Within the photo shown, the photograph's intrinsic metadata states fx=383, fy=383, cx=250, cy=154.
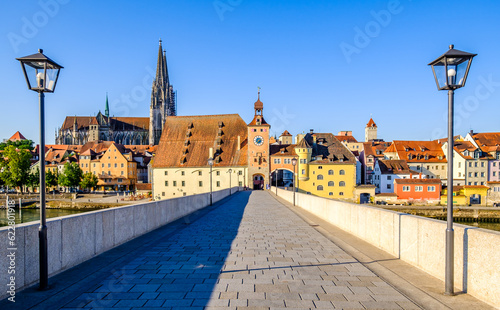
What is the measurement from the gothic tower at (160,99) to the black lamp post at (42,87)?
147 metres

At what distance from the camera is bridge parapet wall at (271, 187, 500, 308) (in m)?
5.24

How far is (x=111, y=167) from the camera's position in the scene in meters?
101

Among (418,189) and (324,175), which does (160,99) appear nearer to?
(324,175)

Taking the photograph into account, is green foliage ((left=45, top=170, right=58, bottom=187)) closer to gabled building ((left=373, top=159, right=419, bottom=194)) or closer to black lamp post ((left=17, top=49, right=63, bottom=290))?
gabled building ((left=373, top=159, right=419, bottom=194))

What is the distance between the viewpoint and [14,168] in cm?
8231

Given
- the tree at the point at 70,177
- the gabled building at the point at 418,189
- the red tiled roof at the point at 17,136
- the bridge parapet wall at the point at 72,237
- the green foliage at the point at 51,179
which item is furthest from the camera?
the red tiled roof at the point at 17,136

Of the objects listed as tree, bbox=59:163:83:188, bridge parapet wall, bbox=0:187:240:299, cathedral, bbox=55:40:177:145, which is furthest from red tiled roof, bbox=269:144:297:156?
cathedral, bbox=55:40:177:145

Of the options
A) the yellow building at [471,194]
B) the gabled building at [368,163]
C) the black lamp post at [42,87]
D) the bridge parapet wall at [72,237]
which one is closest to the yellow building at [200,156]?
the gabled building at [368,163]

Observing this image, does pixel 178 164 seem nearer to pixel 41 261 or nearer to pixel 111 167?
pixel 111 167

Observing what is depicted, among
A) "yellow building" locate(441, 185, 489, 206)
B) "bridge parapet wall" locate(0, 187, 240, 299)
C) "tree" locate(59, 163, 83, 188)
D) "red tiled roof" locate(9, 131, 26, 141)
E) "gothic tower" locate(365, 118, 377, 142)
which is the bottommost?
"yellow building" locate(441, 185, 489, 206)

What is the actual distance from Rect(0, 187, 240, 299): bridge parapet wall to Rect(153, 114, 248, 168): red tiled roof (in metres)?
64.9

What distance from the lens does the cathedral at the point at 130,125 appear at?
151m

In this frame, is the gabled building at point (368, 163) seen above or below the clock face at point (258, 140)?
below

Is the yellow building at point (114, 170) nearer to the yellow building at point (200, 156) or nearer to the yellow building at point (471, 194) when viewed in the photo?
the yellow building at point (200, 156)
